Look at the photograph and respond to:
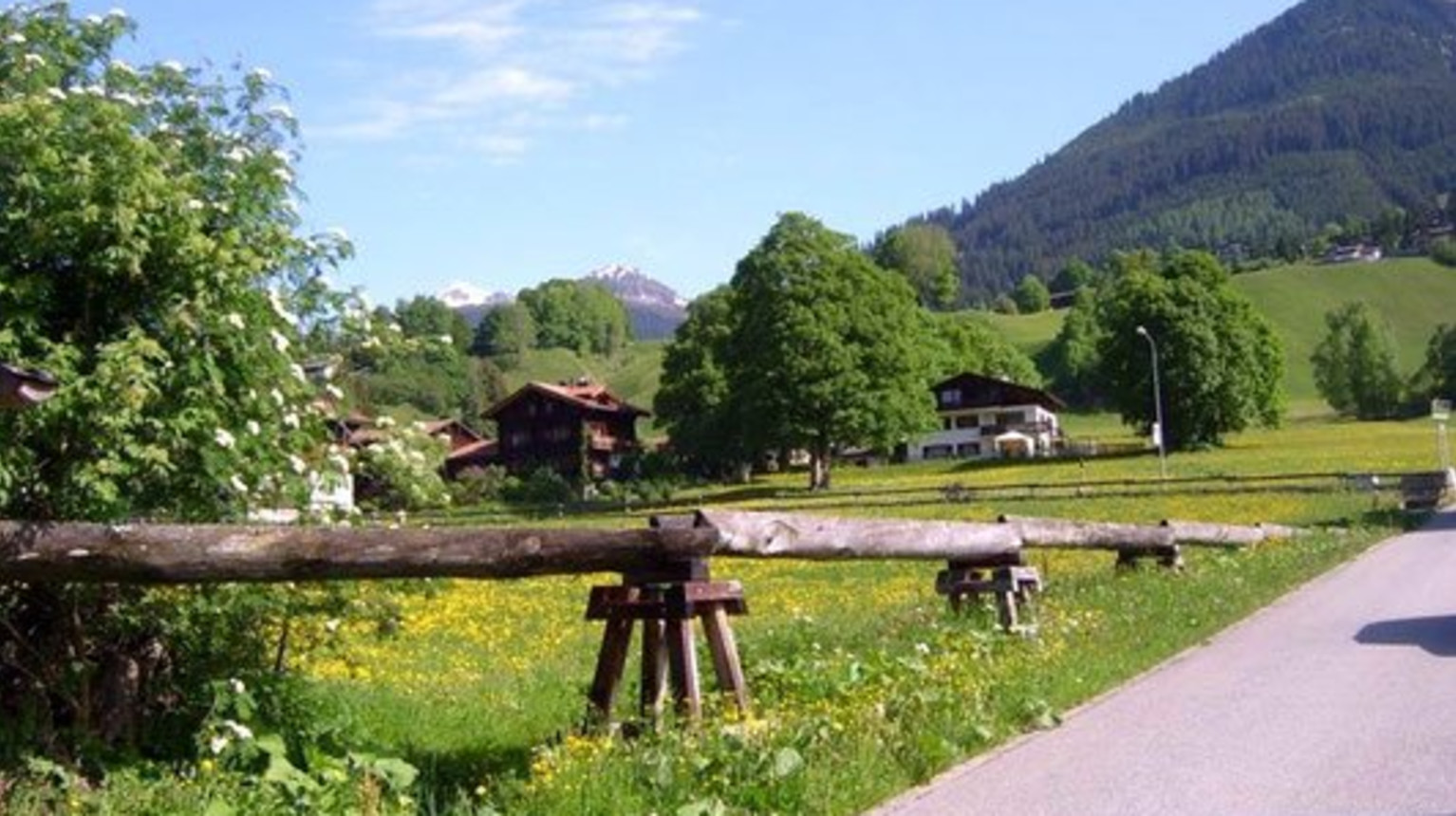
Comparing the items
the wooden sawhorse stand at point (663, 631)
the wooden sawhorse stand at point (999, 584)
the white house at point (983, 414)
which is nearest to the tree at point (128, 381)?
the wooden sawhorse stand at point (663, 631)

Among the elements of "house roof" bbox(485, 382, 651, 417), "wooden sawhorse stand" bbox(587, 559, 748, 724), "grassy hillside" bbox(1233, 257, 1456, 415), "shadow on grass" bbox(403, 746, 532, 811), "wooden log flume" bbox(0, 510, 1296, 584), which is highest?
"grassy hillside" bbox(1233, 257, 1456, 415)

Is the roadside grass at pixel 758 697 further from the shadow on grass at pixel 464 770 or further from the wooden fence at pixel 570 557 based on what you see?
the wooden fence at pixel 570 557

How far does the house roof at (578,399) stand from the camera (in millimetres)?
123000

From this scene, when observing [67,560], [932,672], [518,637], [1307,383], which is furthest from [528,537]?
[1307,383]

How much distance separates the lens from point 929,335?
354 ft

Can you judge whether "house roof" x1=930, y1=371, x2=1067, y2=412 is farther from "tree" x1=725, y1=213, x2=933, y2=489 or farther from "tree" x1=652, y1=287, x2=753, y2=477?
"tree" x1=725, y1=213, x2=933, y2=489

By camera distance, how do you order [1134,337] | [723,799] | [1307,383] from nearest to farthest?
1. [723,799]
2. [1134,337]
3. [1307,383]

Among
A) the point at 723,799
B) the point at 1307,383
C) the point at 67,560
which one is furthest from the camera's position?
the point at 1307,383

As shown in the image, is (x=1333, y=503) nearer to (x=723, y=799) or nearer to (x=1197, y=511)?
(x=1197, y=511)

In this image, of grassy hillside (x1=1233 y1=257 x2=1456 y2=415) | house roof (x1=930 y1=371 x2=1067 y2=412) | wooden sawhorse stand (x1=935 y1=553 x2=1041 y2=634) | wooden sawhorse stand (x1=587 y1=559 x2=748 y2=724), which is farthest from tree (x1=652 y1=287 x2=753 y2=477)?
grassy hillside (x1=1233 y1=257 x2=1456 y2=415)

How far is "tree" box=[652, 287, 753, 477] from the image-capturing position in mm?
89938

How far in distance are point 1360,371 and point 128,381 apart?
148481 mm

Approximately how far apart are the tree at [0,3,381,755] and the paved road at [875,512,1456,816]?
3295 mm

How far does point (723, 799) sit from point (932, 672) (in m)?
3.62
